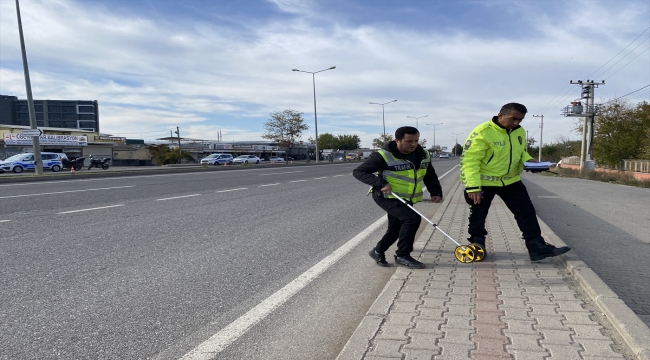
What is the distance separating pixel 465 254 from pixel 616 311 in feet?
6.07

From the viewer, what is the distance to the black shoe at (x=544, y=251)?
4832 mm

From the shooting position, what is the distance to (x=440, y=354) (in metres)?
2.85

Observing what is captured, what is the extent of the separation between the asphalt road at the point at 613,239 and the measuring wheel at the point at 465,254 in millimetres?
1376

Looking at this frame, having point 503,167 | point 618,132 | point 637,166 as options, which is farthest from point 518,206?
point 618,132

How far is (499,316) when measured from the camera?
346cm

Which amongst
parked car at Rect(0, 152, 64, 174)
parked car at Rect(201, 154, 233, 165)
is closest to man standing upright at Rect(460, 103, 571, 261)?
parked car at Rect(0, 152, 64, 174)

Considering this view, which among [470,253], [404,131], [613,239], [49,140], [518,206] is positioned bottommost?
[613,239]

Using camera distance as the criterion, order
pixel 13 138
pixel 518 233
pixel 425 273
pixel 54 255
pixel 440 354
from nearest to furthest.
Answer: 1. pixel 440 354
2. pixel 425 273
3. pixel 54 255
4. pixel 518 233
5. pixel 13 138

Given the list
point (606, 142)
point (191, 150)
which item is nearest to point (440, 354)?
point (606, 142)

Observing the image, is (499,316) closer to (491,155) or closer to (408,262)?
(408,262)

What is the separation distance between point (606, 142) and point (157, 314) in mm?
50433

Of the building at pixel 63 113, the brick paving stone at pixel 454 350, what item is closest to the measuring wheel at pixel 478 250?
the brick paving stone at pixel 454 350

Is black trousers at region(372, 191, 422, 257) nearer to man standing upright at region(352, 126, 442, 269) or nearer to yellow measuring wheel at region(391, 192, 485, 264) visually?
man standing upright at region(352, 126, 442, 269)

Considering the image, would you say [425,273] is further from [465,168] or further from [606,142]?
[606,142]
